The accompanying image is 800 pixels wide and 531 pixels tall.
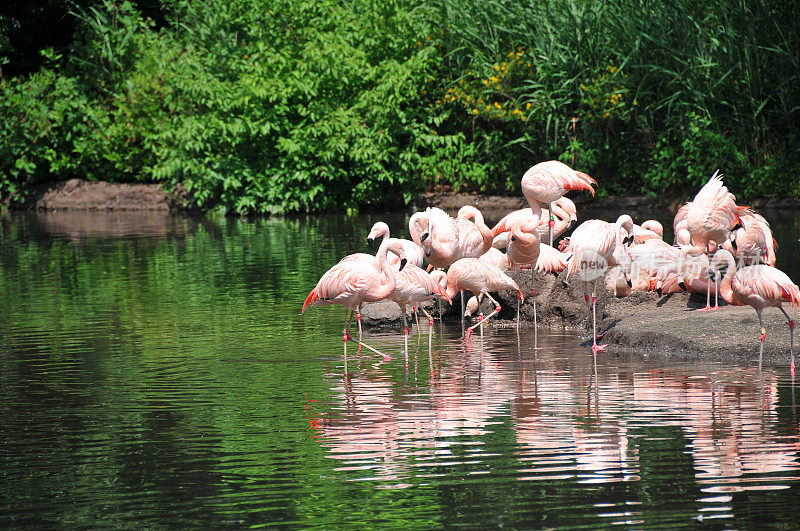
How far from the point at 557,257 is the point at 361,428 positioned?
4.20 meters

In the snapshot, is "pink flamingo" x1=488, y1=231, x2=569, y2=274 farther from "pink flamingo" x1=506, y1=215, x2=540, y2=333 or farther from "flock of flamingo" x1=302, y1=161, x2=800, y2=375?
"pink flamingo" x1=506, y1=215, x2=540, y2=333

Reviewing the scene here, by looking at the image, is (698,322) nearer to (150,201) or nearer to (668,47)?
(668,47)

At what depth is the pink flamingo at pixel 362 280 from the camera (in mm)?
7441

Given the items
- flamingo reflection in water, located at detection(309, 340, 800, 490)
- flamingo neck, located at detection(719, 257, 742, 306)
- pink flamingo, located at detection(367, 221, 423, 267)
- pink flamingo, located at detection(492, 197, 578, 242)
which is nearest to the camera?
flamingo reflection in water, located at detection(309, 340, 800, 490)

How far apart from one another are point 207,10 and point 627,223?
14.7 meters

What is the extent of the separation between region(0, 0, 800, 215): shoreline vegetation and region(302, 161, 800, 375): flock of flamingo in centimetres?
863

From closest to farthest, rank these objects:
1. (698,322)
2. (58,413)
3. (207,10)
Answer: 1. (58,413)
2. (698,322)
3. (207,10)

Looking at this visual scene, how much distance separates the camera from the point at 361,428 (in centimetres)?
567

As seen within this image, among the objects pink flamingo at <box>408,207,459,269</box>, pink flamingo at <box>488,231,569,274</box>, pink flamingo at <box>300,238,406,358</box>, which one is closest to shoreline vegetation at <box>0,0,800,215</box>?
pink flamingo at <box>488,231,569,274</box>

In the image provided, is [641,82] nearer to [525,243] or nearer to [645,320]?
[525,243]

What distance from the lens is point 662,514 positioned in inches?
167

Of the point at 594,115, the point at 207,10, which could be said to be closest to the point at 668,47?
the point at 594,115

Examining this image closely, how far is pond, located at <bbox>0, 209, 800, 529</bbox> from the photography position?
4.41 meters

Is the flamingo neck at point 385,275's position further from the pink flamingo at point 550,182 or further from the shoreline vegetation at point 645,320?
the pink flamingo at point 550,182
